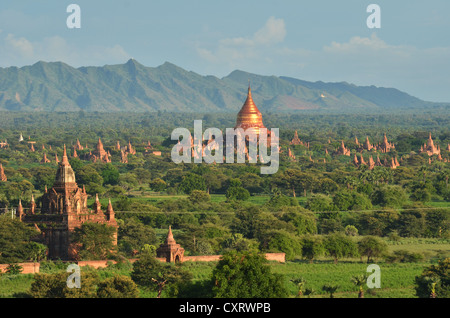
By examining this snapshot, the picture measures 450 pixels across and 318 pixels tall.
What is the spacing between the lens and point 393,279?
1869 inches

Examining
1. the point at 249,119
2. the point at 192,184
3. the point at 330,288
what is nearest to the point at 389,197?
the point at 192,184

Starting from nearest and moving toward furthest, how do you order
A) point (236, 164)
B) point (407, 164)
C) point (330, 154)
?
1. point (236, 164)
2. point (407, 164)
3. point (330, 154)

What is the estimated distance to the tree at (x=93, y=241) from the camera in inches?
1877

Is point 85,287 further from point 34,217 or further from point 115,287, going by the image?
point 34,217

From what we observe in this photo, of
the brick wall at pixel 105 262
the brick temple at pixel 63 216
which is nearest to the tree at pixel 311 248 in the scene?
the brick wall at pixel 105 262

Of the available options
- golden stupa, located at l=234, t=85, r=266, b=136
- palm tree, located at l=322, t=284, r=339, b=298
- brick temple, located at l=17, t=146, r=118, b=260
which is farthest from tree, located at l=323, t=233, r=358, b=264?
golden stupa, located at l=234, t=85, r=266, b=136

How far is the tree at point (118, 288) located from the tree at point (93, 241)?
8801mm

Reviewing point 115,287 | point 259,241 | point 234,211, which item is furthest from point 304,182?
point 115,287

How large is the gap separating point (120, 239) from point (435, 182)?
48.8 meters

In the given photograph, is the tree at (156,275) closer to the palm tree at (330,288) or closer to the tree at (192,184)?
the palm tree at (330,288)

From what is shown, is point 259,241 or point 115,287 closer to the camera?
point 115,287

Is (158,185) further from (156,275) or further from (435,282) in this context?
(435,282)

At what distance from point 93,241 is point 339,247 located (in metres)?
14.5

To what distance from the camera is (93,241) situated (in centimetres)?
4788
